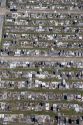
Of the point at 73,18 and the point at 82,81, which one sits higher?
the point at 73,18

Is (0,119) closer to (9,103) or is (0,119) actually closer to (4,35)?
(9,103)

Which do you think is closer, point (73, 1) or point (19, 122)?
point (19, 122)

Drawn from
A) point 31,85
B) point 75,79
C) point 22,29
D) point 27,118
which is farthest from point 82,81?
point 22,29

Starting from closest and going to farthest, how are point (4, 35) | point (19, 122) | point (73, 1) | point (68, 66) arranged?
point (19, 122)
point (68, 66)
point (4, 35)
point (73, 1)

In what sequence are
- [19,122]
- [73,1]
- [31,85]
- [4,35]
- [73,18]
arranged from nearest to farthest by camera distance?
[19,122]
[31,85]
[4,35]
[73,18]
[73,1]

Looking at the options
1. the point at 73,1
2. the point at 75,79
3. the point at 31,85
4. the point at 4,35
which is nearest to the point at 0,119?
the point at 31,85

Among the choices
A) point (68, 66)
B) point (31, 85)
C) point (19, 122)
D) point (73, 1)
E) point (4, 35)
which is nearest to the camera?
point (19, 122)

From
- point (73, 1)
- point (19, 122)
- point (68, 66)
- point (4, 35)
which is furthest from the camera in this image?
point (73, 1)

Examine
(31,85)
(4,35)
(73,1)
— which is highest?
(73,1)

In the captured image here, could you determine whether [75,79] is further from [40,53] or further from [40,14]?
[40,14]
